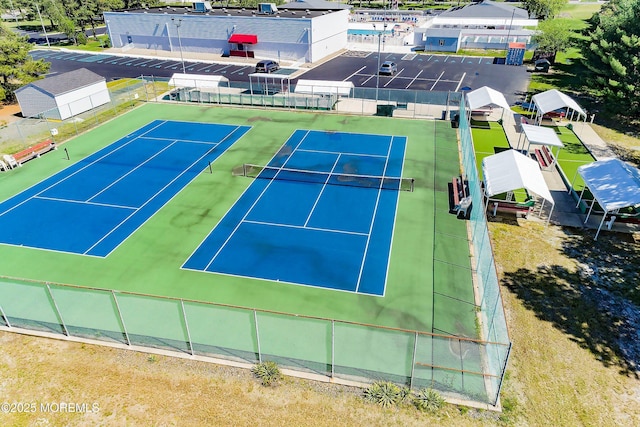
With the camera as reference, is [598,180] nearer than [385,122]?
Yes

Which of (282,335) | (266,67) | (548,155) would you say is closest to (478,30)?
(266,67)

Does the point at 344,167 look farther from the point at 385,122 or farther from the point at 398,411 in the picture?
the point at 398,411

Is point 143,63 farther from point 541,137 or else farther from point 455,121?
point 541,137

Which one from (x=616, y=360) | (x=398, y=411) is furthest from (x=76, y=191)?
(x=616, y=360)

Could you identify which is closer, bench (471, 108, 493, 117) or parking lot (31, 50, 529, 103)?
bench (471, 108, 493, 117)

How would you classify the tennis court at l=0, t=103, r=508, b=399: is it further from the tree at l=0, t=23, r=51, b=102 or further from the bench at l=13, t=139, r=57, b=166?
the tree at l=0, t=23, r=51, b=102

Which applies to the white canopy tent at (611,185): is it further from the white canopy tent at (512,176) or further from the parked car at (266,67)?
the parked car at (266,67)

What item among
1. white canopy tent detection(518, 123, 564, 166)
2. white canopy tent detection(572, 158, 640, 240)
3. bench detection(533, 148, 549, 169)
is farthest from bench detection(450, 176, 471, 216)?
bench detection(533, 148, 549, 169)
